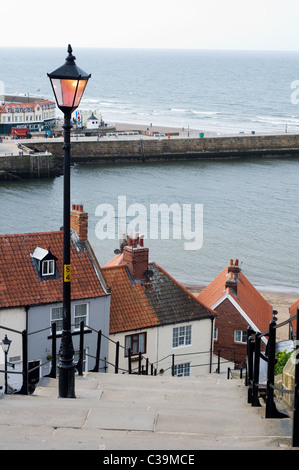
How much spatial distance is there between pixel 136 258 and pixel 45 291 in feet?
11.1

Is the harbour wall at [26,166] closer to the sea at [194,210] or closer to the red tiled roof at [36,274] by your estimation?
the sea at [194,210]

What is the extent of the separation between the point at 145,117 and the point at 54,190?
60.0 metres

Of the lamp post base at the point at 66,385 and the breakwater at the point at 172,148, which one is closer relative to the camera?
the lamp post base at the point at 66,385

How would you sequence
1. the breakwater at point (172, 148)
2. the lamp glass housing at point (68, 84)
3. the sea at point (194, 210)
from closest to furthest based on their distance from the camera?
the lamp glass housing at point (68, 84)
the sea at point (194, 210)
the breakwater at point (172, 148)

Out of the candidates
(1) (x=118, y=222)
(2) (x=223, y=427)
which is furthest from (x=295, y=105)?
(2) (x=223, y=427)

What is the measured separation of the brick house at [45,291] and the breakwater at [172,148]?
5590 cm

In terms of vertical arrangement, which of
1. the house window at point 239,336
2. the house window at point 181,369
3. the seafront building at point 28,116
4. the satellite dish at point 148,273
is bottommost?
the house window at point 181,369

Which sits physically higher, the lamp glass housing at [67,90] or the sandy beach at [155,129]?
the lamp glass housing at [67,90]

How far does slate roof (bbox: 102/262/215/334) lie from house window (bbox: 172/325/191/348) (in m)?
0.29

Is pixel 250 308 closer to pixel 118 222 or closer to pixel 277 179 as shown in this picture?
pixel 118 222

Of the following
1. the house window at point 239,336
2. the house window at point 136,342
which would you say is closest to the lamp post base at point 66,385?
the house window at point 136,342

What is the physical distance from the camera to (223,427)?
645cm

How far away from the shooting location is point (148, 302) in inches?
866

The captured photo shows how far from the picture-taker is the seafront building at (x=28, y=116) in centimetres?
8981
